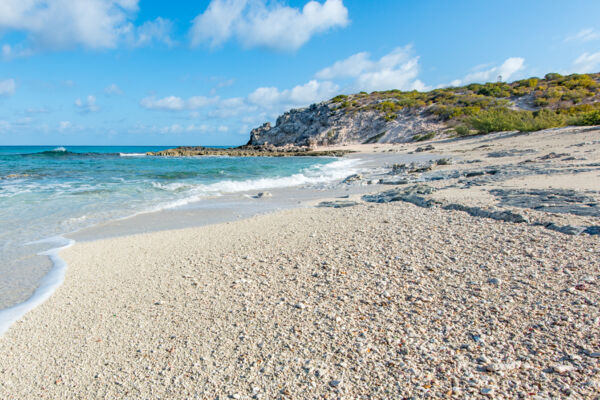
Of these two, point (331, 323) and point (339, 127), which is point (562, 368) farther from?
point (339, 127)

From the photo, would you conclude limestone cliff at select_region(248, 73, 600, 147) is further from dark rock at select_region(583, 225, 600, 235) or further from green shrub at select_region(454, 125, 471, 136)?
dark rock at select_region(583, 225, 600, 235)

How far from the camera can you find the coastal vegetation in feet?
82.1

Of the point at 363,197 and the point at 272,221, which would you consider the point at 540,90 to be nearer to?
the point at 363,197

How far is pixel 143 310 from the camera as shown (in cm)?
363

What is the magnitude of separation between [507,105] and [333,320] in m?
45.0

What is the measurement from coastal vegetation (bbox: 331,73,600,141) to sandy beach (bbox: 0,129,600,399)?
70.0 ft

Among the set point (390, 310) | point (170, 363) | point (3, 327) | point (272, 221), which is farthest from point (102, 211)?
point (390, 310)

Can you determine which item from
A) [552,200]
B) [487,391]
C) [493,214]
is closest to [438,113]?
[552,200]

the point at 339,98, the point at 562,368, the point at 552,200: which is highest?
the point at 339,98

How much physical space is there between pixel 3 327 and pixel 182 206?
6845mm

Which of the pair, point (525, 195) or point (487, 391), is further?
point (525, 195)

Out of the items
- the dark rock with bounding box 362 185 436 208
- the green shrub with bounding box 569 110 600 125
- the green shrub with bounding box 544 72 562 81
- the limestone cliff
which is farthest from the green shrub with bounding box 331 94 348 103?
the dark rock with bounding box 362 185 436 208

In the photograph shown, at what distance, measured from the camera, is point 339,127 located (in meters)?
53.8

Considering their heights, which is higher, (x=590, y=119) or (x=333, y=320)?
(x=590, y=119)
